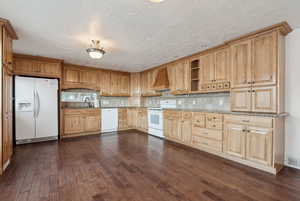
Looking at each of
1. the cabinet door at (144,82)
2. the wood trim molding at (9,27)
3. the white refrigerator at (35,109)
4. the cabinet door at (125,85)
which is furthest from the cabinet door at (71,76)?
the cabinet door at (144,82)

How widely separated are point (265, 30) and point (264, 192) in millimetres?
2588

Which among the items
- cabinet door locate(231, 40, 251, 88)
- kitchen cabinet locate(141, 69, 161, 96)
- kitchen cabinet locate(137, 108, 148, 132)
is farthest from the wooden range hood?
cabinet door locate(231, 40, 251, 88)

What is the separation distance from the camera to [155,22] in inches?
96.6

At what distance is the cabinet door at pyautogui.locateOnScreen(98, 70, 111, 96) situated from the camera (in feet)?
19.0

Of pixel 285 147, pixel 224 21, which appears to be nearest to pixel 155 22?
pixel 224 21

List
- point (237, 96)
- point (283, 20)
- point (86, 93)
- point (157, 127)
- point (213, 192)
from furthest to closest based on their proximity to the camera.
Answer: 1. point (86, 93)
2. point (157, 127)
3. point (237, 96)
4. point (283, 20)
5. point (213, 192)

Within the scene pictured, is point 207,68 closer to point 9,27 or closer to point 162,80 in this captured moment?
point 162,80

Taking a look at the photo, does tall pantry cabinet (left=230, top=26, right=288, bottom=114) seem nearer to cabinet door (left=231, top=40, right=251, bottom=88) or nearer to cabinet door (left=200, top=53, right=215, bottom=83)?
cabinet door (left=231, top=40, right=251, bottom=88)

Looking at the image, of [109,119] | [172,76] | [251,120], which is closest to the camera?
[251,120]

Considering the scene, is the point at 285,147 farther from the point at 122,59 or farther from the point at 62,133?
the point at 62,133

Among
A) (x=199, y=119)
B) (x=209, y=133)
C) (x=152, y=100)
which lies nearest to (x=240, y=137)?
(x=209, y=133)

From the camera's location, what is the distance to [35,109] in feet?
13.5

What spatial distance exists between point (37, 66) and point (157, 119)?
397 cm

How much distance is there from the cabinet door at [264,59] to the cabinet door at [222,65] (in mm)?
576
